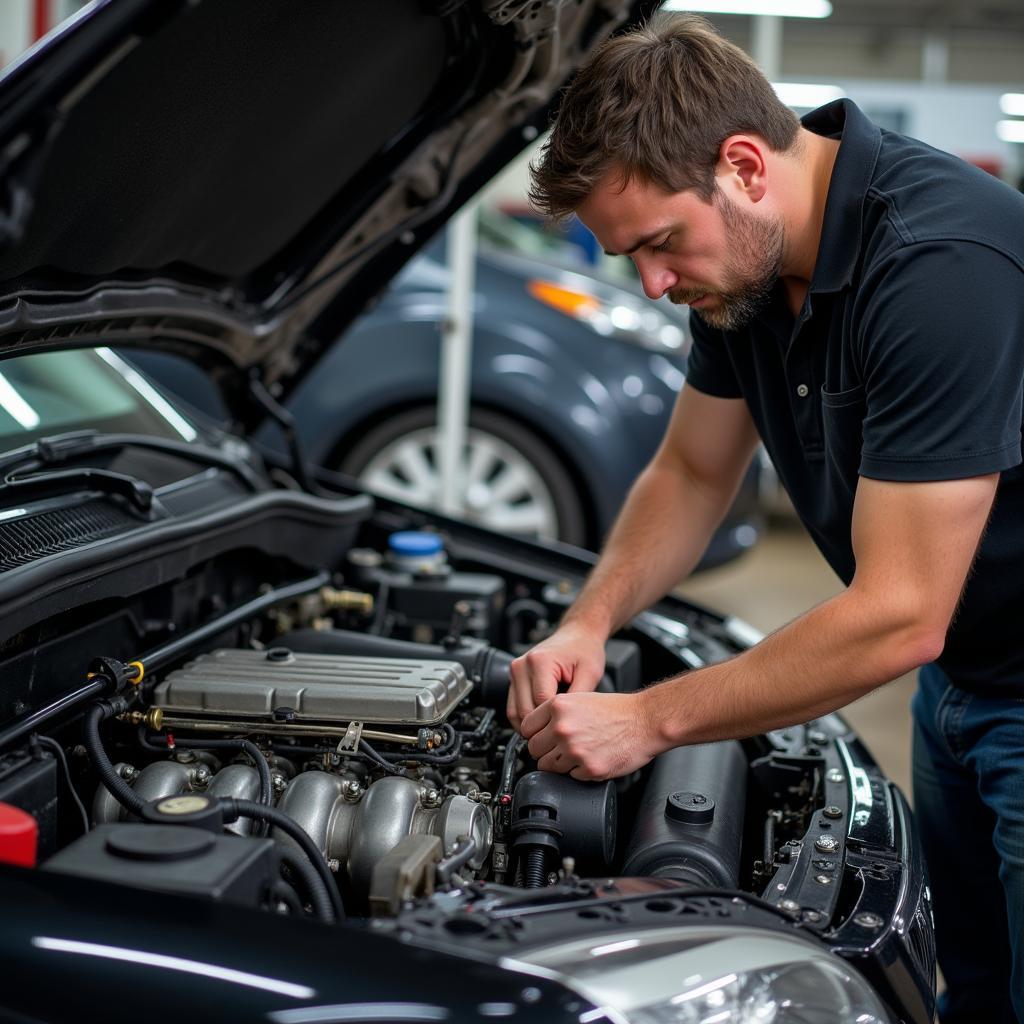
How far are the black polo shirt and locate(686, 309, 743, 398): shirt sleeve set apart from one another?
0.09 ft

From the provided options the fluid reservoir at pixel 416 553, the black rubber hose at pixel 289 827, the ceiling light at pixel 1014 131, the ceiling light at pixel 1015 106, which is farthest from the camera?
the ceiling light at pixel 1014 131

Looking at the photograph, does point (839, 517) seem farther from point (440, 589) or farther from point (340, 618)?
point (340, 618)

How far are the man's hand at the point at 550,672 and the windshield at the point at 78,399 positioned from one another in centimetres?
88

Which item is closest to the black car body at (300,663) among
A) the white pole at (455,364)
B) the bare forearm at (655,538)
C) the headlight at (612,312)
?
the bare forearm at (655,538)

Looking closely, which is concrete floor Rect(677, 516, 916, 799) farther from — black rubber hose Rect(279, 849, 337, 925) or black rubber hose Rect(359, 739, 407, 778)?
black rubber hose Rect(279, 849, 337, 925)

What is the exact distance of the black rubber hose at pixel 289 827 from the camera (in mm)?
1234

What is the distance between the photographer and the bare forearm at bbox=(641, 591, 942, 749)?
1.33 meters

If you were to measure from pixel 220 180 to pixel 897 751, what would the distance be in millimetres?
2754

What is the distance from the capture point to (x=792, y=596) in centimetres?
530

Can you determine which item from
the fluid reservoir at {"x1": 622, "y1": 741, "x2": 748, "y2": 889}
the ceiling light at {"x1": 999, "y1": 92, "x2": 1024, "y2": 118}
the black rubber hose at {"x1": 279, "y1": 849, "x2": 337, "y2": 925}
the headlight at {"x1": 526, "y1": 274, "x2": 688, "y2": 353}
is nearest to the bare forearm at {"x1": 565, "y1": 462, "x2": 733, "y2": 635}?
the fluid reservoir at {"x1": 622, "y1": 741, "x2": 748, "y2": 889}

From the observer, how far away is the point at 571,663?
1.63 metres

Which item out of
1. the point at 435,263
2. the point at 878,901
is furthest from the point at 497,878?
the point at 435,263

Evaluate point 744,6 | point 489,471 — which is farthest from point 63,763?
point 744,6

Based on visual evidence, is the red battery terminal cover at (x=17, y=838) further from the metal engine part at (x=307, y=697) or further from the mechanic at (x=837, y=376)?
the mechanic at (x=837, y=376)
